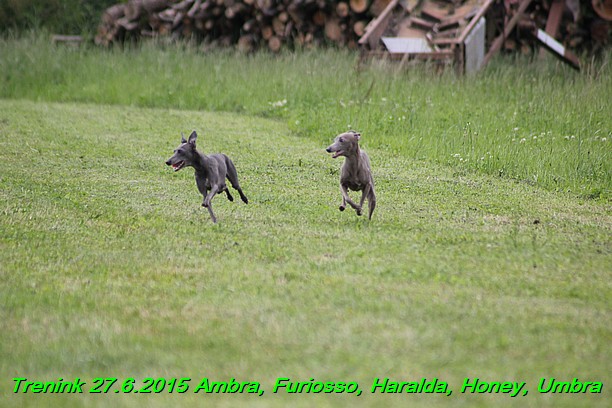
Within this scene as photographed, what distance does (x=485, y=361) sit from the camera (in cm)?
404

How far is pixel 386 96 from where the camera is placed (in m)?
13.4

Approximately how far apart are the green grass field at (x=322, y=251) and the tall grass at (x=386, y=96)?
56 mm

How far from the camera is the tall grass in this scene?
1013cm

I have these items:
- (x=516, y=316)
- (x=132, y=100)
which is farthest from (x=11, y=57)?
(x=516, y=316)

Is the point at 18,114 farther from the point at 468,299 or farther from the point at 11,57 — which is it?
the point at 468,299

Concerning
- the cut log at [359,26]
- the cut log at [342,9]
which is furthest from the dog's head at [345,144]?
the cut log at [342,9]

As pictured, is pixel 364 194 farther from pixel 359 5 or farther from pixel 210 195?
pixel 359 5

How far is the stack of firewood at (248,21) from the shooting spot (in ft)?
58.4

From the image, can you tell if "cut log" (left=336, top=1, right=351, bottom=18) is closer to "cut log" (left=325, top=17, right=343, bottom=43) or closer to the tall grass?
"cut log" (left=325, top=17, right=343, bottom=43)

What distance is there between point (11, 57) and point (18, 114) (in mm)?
4366

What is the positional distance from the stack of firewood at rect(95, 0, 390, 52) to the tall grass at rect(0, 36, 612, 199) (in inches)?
44.8

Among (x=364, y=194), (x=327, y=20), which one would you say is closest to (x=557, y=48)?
(x=327, y=20)

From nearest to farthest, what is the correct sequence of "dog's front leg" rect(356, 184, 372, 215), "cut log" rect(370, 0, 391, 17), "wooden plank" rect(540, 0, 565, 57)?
"dog's front leg" rect(356, 184, 372, 215) → "wooden plank" rect(540, 0, 565, 57) → "cut log" rect(370, 0, 391, 17)

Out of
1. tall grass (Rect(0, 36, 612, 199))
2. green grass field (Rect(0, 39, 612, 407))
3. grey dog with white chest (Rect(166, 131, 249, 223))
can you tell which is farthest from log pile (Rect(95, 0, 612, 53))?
grey dog with white chest (Rect(166, 131, 249, 223))
